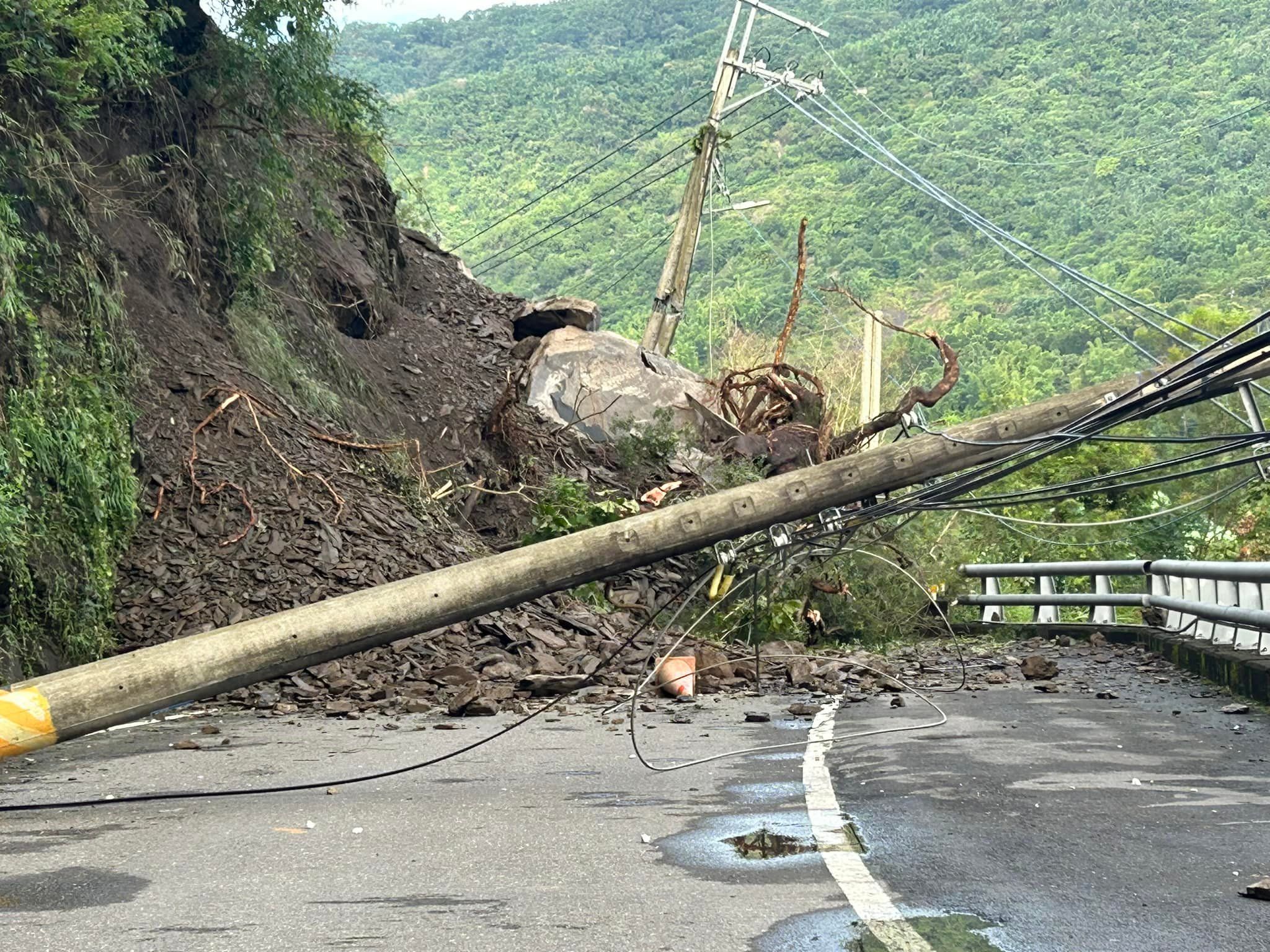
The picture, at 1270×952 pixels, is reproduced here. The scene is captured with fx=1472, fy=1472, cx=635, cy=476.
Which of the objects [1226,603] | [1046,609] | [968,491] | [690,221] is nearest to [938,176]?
[690,221]

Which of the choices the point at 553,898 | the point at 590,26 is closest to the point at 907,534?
the point at 553,898

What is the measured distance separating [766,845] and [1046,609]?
1477cm

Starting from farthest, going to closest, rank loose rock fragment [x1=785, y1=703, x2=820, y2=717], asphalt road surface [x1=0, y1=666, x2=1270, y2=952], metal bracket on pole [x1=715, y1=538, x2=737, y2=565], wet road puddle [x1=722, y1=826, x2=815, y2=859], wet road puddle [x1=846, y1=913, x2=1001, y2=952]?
loose rock fragment [x1=785, y1=703, x2=820, y2=717], metal bracket on pole [x1=715, y1=538, x2=737, y2=565], wet road puddle [x1=722, y1=826, x2=815, y2=859], asphalt road surface [x1=0, y1=666, x2=1270, y2=952], wet road puddle [x1=846, y1=913, x2=1001, y2=952]

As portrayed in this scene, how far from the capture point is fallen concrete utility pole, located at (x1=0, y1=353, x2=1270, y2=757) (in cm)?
816

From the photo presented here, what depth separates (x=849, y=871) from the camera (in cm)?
593

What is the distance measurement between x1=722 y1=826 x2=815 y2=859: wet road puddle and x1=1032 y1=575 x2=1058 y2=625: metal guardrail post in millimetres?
14002

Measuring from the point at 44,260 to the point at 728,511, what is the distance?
8.16m

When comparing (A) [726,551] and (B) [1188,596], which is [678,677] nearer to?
(A) [726,551]

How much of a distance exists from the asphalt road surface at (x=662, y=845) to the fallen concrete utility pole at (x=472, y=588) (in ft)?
2.01

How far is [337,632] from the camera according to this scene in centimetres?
912

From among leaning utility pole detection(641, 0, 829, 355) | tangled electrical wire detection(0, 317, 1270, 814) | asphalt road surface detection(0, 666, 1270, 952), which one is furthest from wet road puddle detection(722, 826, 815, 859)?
leaning utility pole detection(641, 0, 829, 355)

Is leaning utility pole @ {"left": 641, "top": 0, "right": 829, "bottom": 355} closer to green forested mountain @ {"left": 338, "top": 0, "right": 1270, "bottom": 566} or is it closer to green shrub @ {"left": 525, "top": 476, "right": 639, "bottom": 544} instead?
green shrub @ {"left": 525, "top": 476, "right": 639, "bottom": 544}

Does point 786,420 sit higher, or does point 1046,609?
point 786,420

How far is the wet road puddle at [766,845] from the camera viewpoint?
635cm
